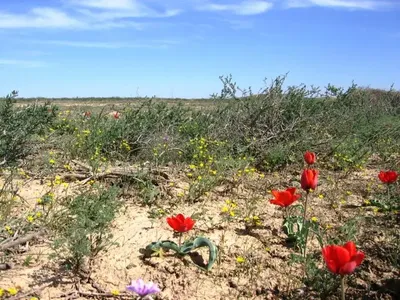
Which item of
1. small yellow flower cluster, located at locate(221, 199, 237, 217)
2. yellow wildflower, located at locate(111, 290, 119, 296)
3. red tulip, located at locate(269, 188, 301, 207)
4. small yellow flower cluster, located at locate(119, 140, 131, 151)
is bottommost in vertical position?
yellow wildflower, located at locate(111, 290, 119, 296)

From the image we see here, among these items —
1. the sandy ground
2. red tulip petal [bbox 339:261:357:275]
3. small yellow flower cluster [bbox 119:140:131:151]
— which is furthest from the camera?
small yellow flower cluster [bbox 119:140:131:151]

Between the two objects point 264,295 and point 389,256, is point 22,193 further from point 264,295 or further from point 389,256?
point 389,256

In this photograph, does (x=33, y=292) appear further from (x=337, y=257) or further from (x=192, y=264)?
(x=337, y=257)

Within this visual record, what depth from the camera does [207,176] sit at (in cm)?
436

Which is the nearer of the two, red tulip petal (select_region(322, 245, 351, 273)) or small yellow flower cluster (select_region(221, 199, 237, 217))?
red tulip petal (select_region(322, 245, 351, 273))

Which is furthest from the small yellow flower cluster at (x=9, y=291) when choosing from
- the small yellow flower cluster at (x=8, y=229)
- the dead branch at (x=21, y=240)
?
the small yellow flower cluster at (x=8, y=229)

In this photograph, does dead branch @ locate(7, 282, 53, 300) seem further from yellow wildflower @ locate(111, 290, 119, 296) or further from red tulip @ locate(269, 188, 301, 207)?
red tulip @ locate(269, 188, 301, 207)

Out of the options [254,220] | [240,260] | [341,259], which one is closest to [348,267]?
[341,259]

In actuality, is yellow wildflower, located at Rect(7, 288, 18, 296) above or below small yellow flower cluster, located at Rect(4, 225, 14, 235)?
below

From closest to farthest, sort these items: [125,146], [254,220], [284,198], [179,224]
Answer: [179,224]
[284,198]
[254,220]
[125,146]

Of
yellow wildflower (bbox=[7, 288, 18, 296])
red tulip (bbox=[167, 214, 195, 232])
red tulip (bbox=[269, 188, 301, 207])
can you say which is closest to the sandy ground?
yellow wildflower (bbox=[7, 288, 18, 296])

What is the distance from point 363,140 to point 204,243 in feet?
15.4

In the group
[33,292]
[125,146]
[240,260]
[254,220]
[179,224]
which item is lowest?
[33,292]

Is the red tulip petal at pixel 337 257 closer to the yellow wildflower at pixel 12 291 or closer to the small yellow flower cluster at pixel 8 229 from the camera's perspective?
the yellow wildflower at pixel 12 291
